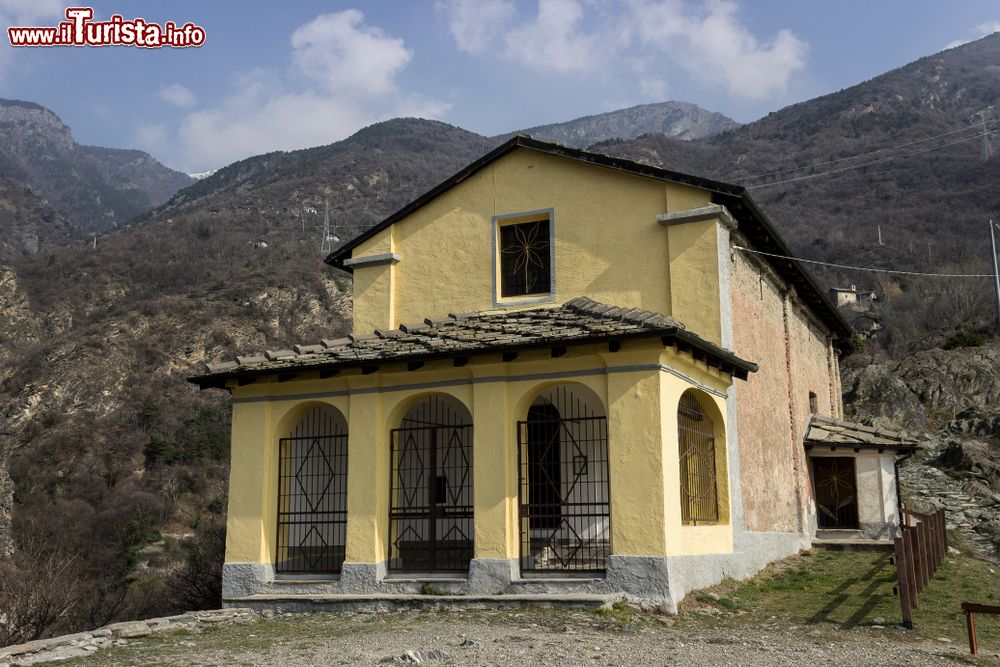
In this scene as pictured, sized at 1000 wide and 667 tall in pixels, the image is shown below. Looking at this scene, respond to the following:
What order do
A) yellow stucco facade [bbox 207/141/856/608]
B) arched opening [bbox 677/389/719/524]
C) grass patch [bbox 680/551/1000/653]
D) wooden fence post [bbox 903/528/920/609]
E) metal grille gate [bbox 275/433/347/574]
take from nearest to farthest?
1. grass patch [bbox 680/551/1000/653]
2. wooden fence post [bbox 903/528/920/609]
3. yellow stucco facade [bbox 207/141/856/608]
4. arched opening [bbox 677/389/719/524]
5. metal grille gate [bbox 275/433/347/574]

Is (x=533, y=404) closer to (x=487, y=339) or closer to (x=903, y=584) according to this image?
(x=487, y=339)

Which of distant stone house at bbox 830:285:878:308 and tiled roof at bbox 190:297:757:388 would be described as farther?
distant stone house at bbox 830:285:878:308

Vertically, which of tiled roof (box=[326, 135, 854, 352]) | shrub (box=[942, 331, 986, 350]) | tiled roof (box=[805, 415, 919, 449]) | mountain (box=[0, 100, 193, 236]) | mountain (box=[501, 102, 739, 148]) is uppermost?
mountain (box=[501, 102, 739, 148])

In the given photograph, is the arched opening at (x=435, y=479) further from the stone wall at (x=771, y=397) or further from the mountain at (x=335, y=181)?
the mountain at (x=335, y=181)

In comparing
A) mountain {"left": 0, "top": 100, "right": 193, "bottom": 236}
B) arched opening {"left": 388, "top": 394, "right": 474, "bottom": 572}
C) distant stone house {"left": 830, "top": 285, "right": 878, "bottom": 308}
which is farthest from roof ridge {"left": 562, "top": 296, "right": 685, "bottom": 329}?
mountain {"left": 0, "top": 100, "right": 193, "bottom": 236}

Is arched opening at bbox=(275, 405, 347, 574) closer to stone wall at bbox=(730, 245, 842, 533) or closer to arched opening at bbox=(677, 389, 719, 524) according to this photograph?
arched opening at bbox=(677, 389, 719, 524)

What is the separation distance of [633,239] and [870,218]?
74339 millimetres

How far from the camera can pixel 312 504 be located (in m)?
15.8

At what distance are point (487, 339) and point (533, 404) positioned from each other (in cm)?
306

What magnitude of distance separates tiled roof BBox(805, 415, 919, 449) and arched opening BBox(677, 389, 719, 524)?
7.22 meters

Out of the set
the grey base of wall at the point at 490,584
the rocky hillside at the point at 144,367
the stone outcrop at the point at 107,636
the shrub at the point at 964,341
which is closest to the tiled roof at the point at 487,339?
the grey base of wall at the point at 490,584

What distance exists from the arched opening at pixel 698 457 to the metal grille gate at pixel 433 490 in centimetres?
338

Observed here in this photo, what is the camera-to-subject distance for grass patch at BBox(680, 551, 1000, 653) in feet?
36.6

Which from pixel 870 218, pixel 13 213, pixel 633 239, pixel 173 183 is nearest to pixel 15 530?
pixel 633 239
